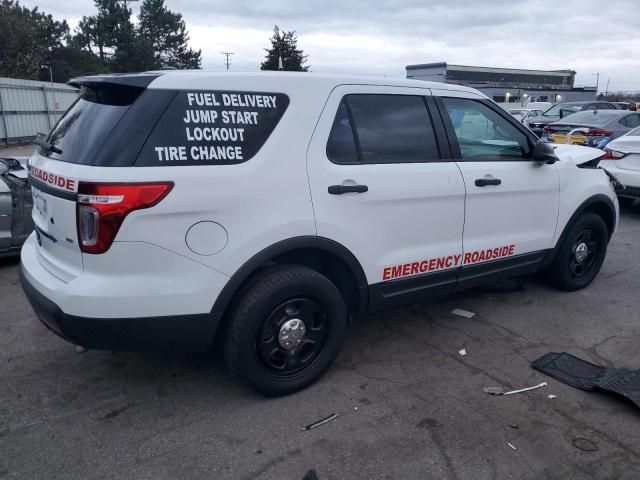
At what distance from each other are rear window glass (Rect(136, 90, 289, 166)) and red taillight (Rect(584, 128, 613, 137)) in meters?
9.93

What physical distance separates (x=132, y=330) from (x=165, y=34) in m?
65.8

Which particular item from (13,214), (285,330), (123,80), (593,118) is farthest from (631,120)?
(123,80)

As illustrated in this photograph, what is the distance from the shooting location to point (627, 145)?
8.52m

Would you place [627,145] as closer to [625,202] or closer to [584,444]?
[625,202]

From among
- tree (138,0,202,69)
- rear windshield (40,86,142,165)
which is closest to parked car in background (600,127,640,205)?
rear windshield (40,86,142,165)

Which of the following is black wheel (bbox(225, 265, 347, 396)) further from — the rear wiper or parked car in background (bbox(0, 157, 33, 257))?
parked car in background (bbox(0, 157, 33, 257))

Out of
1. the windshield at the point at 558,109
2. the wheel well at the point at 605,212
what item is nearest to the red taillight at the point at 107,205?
the wheel well at the point at 605,212

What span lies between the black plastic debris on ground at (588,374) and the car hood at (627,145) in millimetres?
5772

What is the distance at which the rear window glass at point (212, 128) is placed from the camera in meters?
2.81

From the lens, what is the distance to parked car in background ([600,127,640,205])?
328 inches

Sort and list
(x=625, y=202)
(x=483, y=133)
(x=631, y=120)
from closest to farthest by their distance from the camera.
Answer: (x=483, y=133)
(x=625, y=202)
(x=631, y=120)

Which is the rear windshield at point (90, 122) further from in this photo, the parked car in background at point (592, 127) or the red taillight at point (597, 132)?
the red taillight at point (597, 132)

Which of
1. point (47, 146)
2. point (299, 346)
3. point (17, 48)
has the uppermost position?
point (17, 48)

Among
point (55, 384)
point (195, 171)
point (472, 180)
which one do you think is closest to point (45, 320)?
point (55, 384)
